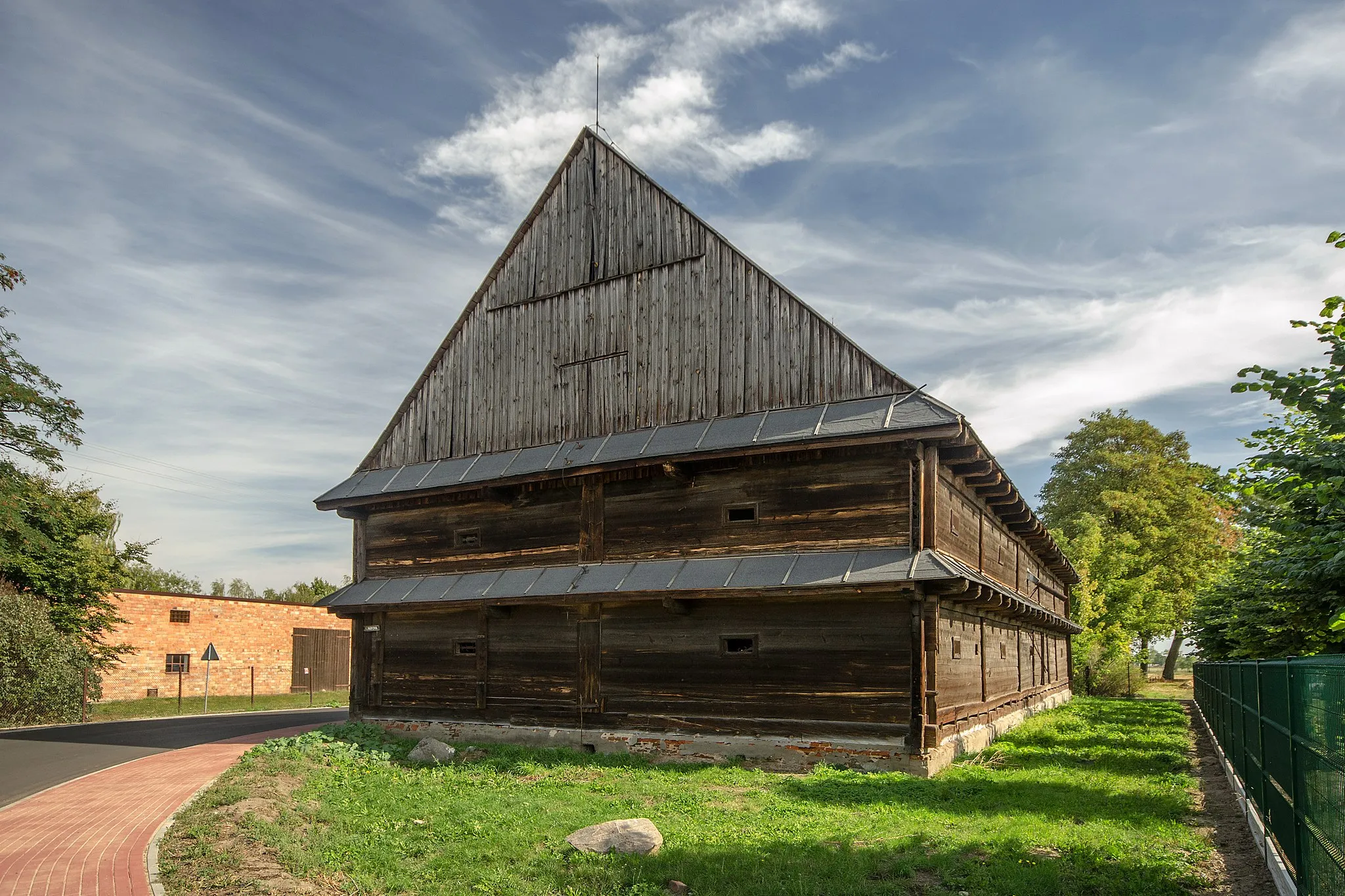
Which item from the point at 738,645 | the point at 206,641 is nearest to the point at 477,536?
the point at 738,645

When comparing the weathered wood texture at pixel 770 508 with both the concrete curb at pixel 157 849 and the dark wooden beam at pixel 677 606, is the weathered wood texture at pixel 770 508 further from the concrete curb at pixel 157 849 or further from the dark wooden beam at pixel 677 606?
the concrete curb at pixel 157 849

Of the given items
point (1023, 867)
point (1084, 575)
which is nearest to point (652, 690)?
point (1023, 867)

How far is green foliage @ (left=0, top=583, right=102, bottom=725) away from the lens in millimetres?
24125

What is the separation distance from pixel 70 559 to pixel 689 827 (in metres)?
25.8

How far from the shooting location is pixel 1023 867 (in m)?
8.87

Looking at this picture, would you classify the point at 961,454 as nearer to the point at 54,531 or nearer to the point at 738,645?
the point at 738,645

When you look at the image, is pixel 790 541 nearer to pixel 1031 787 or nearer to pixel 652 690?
pixel 652 690

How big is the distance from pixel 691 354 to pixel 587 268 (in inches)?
140

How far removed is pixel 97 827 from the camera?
1132 cm

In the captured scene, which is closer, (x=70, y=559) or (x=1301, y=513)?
(x=1301, y=513)

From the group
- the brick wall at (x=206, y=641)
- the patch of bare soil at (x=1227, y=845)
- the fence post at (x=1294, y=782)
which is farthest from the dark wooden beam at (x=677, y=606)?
the brick wall at (x=206, y=641)

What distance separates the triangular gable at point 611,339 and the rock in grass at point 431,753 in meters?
6.52

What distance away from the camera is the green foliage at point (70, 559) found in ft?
87.9

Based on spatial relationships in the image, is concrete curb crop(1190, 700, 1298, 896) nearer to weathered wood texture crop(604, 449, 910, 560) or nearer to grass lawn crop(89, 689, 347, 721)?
weathered wood texture crop(604, 449, 910, 560)
